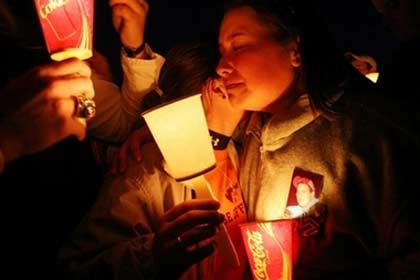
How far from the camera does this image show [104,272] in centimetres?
242

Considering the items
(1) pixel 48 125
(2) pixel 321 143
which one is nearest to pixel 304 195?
(2) pixel 321 143

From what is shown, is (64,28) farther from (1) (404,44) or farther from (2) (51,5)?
(1) (404,44)

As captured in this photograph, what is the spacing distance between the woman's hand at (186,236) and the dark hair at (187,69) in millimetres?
1026

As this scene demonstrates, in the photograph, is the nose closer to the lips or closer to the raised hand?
the lips

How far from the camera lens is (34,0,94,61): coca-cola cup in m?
2.00

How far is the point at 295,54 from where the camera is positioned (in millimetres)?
2686

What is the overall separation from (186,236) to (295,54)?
1.20 meters

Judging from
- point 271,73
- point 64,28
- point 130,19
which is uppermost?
point 64,28

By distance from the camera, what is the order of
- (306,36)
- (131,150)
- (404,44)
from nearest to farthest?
(306,36) → (131,150) → (404,44)

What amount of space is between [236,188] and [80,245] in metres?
0.93

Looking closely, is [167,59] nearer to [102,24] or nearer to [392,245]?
[102,24]

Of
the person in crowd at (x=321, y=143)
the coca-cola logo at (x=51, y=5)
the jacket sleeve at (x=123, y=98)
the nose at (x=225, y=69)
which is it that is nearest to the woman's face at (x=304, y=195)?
the person in crowd at (x=321, y=143)

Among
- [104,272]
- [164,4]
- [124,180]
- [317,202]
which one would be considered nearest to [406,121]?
[317,202]

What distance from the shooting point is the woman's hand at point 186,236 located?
7.29 ft
